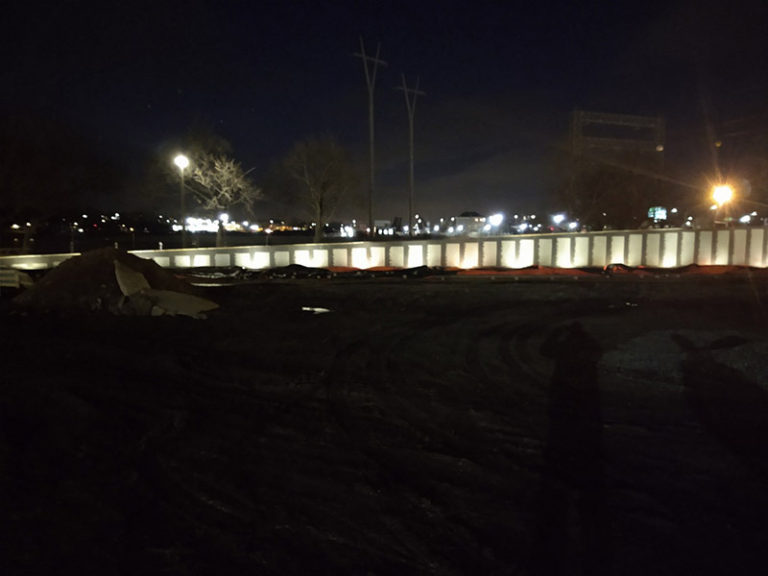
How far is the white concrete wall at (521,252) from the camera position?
23922mm

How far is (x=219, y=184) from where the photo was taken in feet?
114

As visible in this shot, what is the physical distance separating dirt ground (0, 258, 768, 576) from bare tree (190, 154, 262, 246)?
77.1 ft

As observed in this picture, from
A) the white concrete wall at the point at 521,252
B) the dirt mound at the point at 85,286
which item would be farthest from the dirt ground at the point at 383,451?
the white concrete wall at the point at 521,252

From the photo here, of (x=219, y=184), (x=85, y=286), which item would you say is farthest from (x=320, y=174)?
(x=85, y=286)

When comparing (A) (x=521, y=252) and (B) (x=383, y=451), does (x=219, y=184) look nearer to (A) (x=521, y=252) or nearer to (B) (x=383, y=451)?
(A) (x=521, y=252)

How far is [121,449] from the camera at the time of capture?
5270mm

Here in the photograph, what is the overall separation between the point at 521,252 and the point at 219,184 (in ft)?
64.5

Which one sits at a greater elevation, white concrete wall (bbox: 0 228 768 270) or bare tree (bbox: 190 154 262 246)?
bare tree (bbox: 190 154 262 246)

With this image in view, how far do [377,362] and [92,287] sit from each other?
8.33 m

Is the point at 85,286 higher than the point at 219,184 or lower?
lower

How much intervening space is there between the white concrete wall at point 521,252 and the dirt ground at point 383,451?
13.0 metres

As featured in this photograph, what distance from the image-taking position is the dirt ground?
368 cm

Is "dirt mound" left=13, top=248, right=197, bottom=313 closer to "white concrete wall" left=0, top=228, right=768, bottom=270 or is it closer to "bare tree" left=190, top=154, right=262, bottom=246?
"white concrete wall" left=0, top=228, right=768, bottom=270

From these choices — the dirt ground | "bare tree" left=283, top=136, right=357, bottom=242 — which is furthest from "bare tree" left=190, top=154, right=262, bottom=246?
the dirt ground
